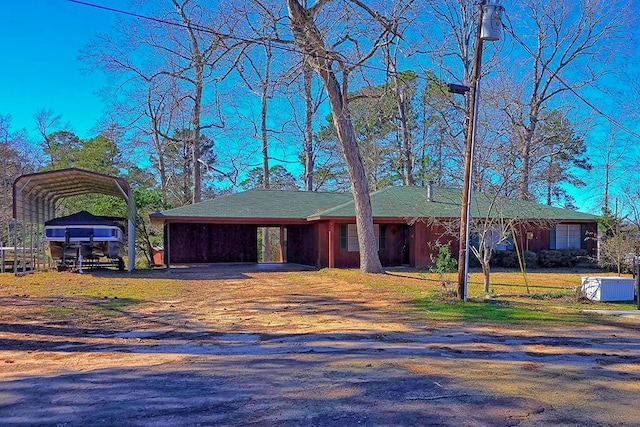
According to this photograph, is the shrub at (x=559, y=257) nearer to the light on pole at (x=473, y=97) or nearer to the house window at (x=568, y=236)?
the house window at (x=568, y=236)

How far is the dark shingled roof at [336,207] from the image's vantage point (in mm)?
20922

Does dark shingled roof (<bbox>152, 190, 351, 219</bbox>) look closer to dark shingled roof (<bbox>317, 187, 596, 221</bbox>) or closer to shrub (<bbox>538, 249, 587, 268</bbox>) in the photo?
dark shingled roof (<bbox>317, 187, 596, 221</bbox>)

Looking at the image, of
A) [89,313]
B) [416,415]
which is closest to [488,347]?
[416,415]

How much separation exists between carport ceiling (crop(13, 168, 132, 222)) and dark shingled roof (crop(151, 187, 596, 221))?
2.37m

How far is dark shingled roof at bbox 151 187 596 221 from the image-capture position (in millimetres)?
20922

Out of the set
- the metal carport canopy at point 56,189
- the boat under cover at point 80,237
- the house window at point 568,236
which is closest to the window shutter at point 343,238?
the metal carport canopy at point 56,189

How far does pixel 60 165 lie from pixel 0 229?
359 inches

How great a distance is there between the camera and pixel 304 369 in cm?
543

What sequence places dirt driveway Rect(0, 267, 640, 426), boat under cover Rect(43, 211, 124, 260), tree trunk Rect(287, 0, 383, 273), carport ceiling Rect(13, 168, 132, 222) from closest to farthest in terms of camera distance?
dirt driveway Rect(0, 267, 640, 426)
tree trunk Rect(287, 0, 383, 273)
carport ceiling Rect(13, 168, 132, 222)
boat under cover Rect(43, 211, 124, 260)

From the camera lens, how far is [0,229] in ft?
92.0

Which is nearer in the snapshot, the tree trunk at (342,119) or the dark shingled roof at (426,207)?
the tree trunk at (342,119)

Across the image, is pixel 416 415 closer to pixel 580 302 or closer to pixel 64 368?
pixel 64 368

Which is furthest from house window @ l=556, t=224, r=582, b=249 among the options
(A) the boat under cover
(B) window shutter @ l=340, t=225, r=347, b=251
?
(A) the boat under cover

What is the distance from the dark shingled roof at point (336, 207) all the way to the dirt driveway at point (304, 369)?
10.7 metres
